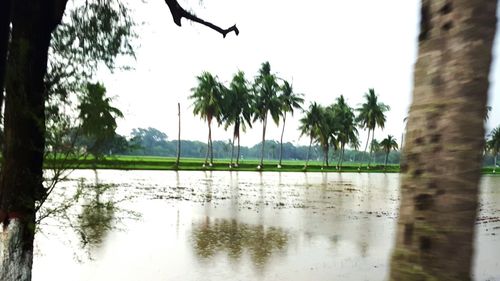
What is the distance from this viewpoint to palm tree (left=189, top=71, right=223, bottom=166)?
5569 centimetres

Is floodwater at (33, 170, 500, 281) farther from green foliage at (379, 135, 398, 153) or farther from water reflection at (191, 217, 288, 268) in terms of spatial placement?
green foliage at (379, 135, 398, 153)

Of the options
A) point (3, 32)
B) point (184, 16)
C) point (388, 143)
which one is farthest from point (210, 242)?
point (388, 143)

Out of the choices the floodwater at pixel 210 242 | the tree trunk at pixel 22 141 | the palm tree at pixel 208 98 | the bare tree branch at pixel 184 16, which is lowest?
the floodwater at pixel 210 242

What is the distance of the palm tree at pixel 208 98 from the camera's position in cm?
5569

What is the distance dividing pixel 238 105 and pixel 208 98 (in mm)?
5225

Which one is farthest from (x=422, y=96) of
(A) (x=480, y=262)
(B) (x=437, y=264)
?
(A) (x=480, y=262)

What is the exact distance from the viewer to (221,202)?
21.7 meters

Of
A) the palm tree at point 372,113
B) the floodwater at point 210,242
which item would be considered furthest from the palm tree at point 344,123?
the floodwater at point 210,242

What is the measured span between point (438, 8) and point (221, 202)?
66.8ft

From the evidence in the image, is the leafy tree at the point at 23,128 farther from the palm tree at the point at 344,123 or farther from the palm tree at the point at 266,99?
the palm tree at the point at 344,123

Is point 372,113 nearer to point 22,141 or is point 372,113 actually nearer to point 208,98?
point 208,98

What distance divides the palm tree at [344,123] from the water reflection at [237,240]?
66.5 meters

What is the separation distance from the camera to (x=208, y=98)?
56.0m

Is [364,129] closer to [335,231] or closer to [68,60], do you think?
[335,231]
